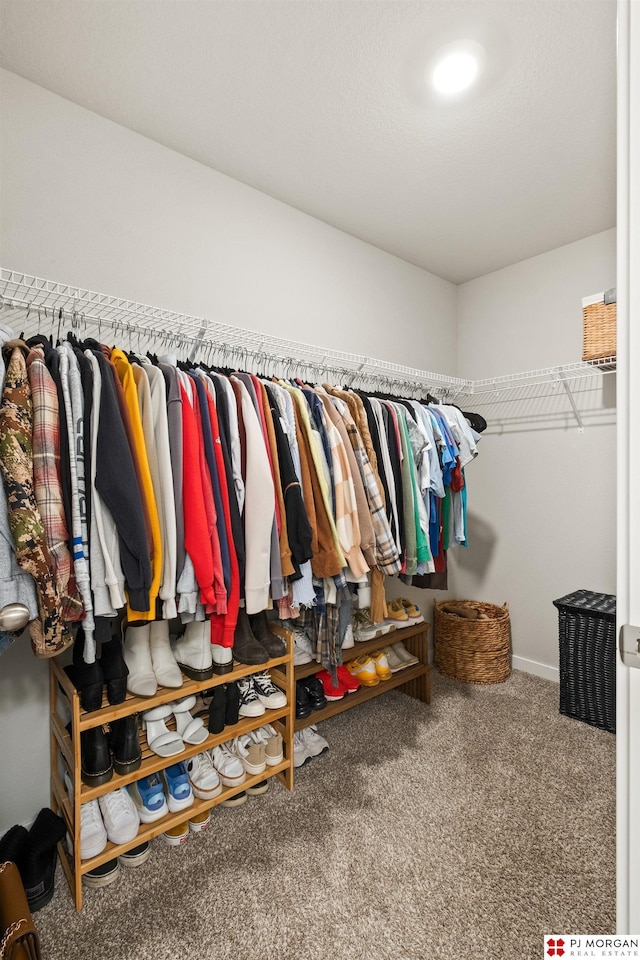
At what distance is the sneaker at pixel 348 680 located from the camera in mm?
2213

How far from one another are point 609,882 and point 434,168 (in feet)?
8.96

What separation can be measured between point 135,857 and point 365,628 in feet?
4.07

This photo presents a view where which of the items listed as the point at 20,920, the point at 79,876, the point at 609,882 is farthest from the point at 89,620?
the point at 609,882

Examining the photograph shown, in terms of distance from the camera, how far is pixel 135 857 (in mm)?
1514

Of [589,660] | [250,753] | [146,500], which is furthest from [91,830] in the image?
[589,660]

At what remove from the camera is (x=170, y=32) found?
57.7 inches

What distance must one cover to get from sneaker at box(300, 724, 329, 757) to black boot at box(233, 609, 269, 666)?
1.96 feet

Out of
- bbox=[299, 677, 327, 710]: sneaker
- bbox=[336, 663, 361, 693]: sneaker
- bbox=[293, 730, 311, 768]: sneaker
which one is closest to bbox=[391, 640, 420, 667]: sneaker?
bbox=[336, 663, 361, 693]: sneaker

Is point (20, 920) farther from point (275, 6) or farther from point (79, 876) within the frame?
point (275, 6)

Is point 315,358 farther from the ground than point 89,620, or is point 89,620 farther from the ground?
point 315,358

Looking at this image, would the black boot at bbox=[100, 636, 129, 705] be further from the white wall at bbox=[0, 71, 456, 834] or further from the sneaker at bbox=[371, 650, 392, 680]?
the sneaker at bbox=[371, 650, 392, 680]

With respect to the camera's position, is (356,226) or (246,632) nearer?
(246,632)

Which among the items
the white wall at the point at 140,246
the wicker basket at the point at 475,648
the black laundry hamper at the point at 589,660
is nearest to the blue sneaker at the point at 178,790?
the white wall at the point at 140,246

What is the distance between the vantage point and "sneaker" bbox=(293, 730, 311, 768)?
198 centimetres
